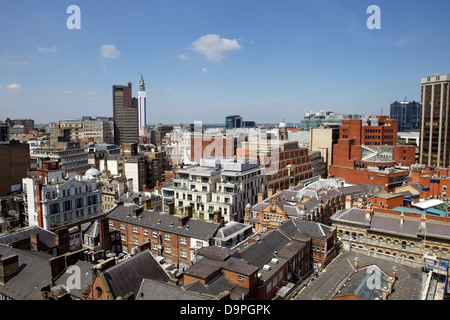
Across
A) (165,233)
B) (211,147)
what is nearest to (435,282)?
(165,233)

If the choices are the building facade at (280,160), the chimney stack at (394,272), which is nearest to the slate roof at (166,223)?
the chimney stack at (394,272)

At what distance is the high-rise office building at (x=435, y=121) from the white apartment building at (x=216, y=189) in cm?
9387

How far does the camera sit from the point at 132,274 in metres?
27.4

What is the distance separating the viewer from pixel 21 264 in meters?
31.0

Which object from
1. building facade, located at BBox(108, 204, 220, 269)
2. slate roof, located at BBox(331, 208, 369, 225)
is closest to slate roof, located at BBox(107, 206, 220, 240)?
building facade, located at BBox(108, 204, 220, 269)

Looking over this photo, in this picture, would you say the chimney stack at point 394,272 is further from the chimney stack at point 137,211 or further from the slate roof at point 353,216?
the chimney stack at point 137,211

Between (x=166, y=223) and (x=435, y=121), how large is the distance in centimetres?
12428

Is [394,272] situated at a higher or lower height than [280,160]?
lower

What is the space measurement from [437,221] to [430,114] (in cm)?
10231

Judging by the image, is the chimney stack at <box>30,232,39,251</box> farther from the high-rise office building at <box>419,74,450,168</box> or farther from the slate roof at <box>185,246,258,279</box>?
the high-rise office building at <box>419,74,450,168</box>

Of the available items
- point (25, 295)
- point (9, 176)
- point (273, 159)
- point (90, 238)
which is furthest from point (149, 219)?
point (9, 176)

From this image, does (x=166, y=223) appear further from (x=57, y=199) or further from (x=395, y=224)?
(x=395, y=224)

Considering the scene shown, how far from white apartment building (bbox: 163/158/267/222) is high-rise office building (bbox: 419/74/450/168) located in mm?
93872

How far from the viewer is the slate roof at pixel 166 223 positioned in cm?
4528
